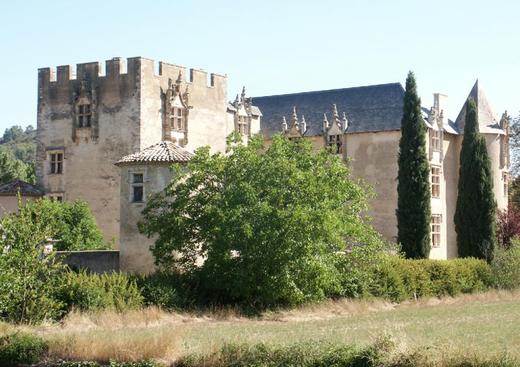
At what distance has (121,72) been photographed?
134 ft

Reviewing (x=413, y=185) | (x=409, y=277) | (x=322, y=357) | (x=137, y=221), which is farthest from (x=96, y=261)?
(x=413, y=185)

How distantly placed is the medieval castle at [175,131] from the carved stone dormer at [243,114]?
2.6 inches

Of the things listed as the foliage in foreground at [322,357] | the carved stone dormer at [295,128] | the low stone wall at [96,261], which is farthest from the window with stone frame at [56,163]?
the foliage in foreground at [322,357]

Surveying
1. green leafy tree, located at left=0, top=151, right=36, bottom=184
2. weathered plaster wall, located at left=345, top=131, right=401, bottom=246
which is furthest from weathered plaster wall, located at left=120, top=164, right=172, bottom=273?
green leafy tree, located at left=0, top=151, right=36, bottom=184

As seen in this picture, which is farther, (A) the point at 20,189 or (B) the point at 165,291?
(A) the point at 20,189

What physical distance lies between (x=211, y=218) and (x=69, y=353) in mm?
10296

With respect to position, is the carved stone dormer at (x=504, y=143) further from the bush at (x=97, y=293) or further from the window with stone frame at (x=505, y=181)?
the bush at (x=97, y=293)

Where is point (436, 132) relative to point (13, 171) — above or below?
above

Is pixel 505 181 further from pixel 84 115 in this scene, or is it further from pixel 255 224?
pixel 255 224

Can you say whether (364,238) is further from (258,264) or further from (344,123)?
(344,123)

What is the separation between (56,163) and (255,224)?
16.8 m

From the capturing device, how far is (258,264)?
29.1 metres

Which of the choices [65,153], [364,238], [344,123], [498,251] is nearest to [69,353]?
[364,238]

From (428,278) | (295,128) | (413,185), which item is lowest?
(428,278)
